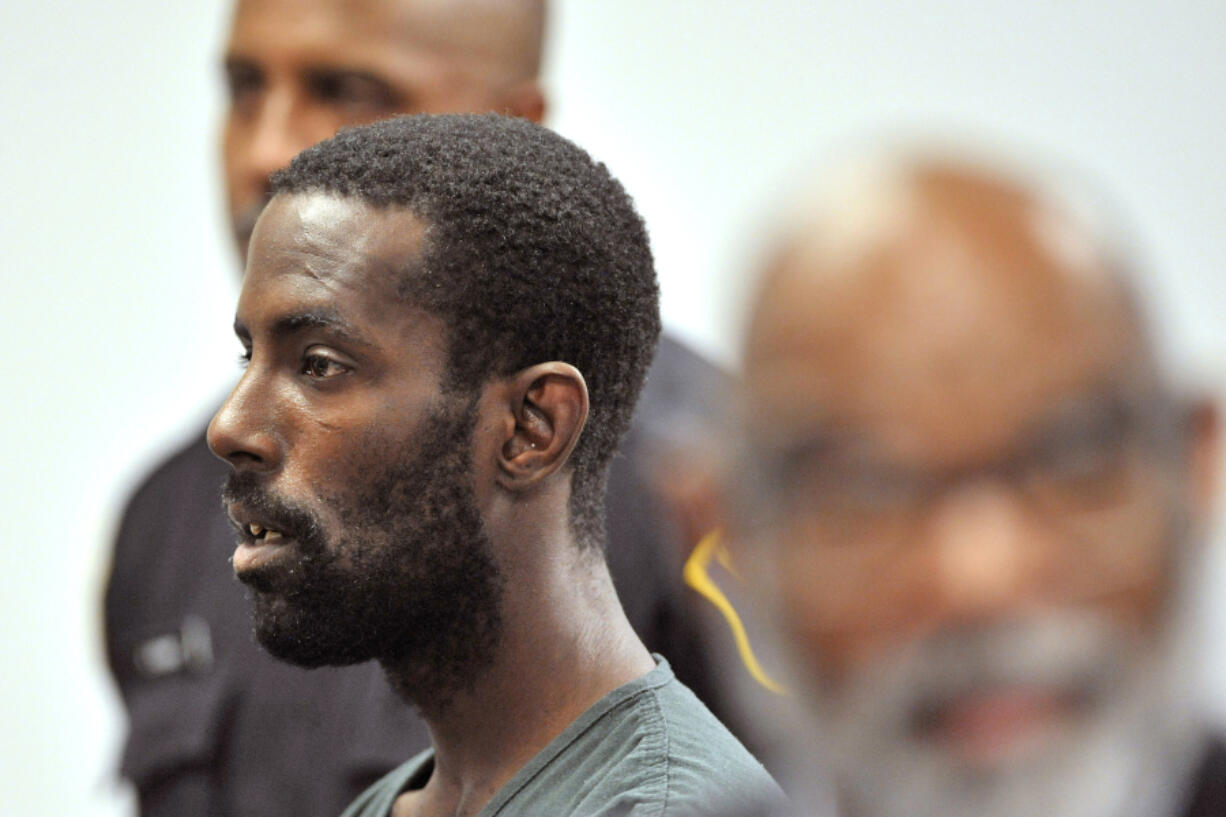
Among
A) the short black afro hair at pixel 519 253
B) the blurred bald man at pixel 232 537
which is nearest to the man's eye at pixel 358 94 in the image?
the blurred bald man at pixel 232 537

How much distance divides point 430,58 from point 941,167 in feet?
3.93

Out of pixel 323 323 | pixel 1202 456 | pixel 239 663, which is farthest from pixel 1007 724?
pixel 239 663

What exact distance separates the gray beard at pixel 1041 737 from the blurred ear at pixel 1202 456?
0.04 meters

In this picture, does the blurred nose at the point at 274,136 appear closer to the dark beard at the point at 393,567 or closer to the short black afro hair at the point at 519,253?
the short black afro hair at the point at 519,253

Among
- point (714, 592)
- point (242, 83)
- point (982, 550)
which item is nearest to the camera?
point (982, 550)

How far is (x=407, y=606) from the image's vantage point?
1.08 m

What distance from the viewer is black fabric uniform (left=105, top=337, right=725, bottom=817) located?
141 cm

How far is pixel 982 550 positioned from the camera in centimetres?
52

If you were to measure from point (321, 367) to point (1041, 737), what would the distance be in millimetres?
640

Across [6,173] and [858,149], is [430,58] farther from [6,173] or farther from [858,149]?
[858,149]

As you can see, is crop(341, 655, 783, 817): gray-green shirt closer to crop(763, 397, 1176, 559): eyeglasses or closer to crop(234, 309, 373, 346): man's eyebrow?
crop(234, 309, 373, 346): man's eyebrow

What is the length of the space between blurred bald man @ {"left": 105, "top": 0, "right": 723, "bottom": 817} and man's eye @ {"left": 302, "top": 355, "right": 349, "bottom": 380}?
0.41m

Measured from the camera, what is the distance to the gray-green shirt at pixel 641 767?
99 cm

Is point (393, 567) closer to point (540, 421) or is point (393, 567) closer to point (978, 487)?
point (540, 421)
